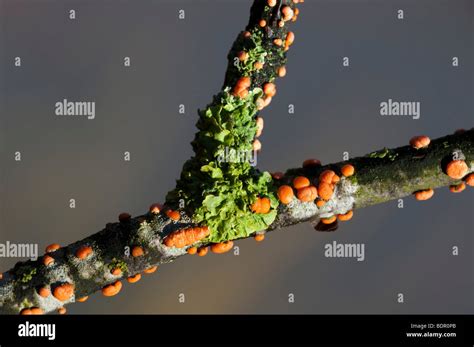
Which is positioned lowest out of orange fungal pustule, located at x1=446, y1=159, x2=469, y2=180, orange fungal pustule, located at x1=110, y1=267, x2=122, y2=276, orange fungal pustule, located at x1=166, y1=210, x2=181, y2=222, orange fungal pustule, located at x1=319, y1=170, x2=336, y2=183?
orange fungal pustule, located at x1=110, y1=267, x2=122, y2=276

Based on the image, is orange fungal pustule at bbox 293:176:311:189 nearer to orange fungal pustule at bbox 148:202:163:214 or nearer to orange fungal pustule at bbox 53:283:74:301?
orange fungal pustule at bbox 148:202:163:214

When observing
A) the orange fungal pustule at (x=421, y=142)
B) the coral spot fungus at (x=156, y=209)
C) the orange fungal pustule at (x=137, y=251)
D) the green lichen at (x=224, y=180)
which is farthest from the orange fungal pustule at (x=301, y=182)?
the orange fungal pustule at (x=137, y=251)

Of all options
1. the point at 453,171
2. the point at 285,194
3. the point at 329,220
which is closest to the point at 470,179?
the point at 453,171

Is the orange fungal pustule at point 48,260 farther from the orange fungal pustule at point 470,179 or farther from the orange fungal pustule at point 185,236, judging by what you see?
the orange fungal pustule at point 470,179

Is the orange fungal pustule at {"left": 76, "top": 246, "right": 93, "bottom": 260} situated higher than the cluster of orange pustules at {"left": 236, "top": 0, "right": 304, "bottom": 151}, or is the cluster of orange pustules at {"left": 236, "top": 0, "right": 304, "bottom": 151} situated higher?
the cluster of orange pustules at {"left": 236, "top": 0, "right": 304, "bottom": 151}

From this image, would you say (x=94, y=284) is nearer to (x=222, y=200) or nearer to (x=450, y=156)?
(x=222, y=200)

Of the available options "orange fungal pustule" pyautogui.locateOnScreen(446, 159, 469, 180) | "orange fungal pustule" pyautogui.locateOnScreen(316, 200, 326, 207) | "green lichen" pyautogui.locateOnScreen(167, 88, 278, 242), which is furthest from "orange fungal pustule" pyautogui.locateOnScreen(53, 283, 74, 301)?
"orange fungal pustule" pyautogui.locateOnScreen(446, 159, 469, 180)

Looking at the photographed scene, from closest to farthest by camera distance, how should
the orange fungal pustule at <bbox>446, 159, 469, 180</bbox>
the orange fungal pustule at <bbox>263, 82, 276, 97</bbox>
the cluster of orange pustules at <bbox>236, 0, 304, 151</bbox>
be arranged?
1. the orange fungal pustule at <bbox>446, 159, 469, 180</bbox>
2. the cluster of orange pustules at <bbox>236, 0, 304, 151</bbox>
3. the orange fungal pustule at <bbox>263, 82, 276, 97</bbox>
